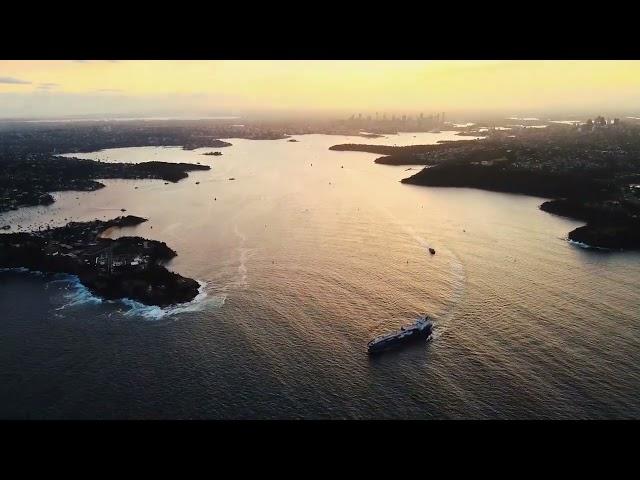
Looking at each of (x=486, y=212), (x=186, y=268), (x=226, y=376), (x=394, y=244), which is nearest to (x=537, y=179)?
(x=486, y=212)

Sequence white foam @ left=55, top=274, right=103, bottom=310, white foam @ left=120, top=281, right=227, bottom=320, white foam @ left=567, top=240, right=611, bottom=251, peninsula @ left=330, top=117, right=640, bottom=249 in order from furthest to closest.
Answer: peninsula @ left=330, top=117, right=640, bottom=249 < white foam @ left=567, top=240, right=611, bottom=251 < white foam @ left=55, top=274, right=103, bottom=310 < white foam @ left=120, top=281, right=227, bottom=320

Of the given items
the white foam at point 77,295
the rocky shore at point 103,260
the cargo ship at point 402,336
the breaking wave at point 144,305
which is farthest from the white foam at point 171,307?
the cargo ship at point 402,336

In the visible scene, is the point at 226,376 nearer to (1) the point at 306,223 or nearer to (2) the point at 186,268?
(2) the point at 186,268

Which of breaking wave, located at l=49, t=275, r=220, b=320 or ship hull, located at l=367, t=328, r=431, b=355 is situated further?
breaking wave, located at l=49, t=275, r=220, b=320

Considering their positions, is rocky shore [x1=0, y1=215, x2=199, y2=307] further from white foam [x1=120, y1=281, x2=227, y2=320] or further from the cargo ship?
the cargo ship

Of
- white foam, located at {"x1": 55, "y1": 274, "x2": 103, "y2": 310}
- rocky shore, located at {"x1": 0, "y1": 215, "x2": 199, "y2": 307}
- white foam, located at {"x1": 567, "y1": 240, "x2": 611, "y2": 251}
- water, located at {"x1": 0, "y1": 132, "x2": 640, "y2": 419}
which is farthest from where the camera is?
white foam, located at {"x1": 567, "y1": 240, "x2": 611, "y2": 251}

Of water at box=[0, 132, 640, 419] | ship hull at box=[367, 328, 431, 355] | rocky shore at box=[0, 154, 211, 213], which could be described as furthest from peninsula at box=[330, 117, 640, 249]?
rocky shore at box=[0, 154, 211, 213]
